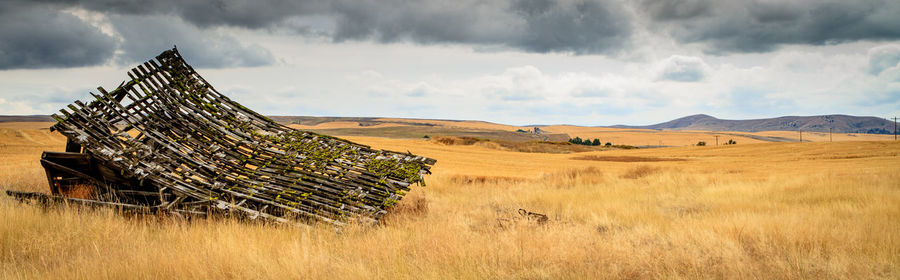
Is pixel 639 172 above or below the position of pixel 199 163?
below

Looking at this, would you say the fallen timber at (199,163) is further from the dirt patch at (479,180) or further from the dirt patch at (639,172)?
the dirt patch at (639,172)

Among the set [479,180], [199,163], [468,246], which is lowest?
[479,180]

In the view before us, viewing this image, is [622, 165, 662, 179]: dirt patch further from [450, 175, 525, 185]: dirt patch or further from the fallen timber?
the fallen timber

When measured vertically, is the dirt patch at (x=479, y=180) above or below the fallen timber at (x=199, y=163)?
below

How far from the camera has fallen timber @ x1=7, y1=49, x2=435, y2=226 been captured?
711 cm

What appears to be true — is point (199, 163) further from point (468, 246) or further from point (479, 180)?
point (479, 180)

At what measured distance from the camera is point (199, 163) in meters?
7.50

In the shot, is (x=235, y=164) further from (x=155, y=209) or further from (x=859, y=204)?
(x=859, y=204)

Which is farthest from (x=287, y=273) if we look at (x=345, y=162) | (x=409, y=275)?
(x=345, y=162)

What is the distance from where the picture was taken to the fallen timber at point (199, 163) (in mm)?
7113

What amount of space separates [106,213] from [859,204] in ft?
44.8

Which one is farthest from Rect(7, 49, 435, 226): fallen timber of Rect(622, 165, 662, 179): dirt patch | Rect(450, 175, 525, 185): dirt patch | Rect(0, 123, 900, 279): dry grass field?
Rect(622, 165, 662, 179): dirt patch

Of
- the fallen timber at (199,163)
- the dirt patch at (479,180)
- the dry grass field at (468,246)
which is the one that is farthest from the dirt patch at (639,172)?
the fallen timber at (199,163)

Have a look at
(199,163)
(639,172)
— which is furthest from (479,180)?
(199,163)
